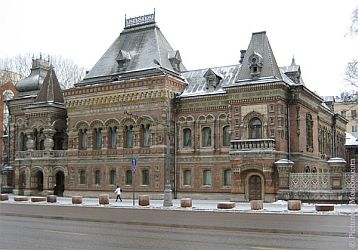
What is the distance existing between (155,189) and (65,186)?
10272 mm

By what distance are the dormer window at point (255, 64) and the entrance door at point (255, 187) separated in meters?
7.79

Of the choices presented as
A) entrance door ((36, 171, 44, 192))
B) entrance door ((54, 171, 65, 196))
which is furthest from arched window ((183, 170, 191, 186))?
entrance door ((36, 171, 44, 192))

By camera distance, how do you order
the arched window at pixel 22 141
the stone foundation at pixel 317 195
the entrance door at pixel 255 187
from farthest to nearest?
the arched window at pixel 22 141 → the entrance door at pixel 255 187 → the stone foundation at pixel 317 195

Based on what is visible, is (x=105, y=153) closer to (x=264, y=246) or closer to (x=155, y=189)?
(x=155, y=189)

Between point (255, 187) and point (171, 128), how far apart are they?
9.08 m

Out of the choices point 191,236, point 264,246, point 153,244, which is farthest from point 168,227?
point 264,246

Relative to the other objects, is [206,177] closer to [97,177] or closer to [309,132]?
[309,132]

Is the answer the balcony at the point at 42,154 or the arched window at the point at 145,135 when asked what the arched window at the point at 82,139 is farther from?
the arched window at the point at 145,135

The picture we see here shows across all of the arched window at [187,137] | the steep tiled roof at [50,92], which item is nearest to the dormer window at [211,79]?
the arched window at [187,137]

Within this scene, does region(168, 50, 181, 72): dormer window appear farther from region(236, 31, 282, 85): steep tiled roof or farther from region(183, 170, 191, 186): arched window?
region(183, 170, 191, 186): arched window

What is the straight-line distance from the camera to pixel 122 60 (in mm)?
46344

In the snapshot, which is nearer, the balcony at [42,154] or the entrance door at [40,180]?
the balcony at [42,154]

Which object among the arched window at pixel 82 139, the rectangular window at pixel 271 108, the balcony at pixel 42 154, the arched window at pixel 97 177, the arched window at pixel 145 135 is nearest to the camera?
the rectangular window at pixel 271 108

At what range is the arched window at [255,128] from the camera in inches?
1547
